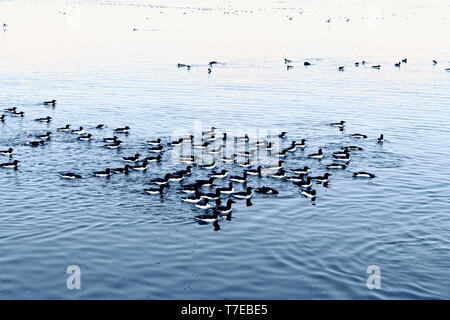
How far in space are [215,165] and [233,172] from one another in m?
2.17

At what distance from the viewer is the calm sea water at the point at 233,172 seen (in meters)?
28.5

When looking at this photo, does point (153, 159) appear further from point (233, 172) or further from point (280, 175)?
point (280, 175)

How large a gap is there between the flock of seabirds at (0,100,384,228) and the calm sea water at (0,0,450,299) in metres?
0.83

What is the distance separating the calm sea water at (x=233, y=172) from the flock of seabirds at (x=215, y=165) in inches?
32.6

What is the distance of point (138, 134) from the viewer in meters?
56.2

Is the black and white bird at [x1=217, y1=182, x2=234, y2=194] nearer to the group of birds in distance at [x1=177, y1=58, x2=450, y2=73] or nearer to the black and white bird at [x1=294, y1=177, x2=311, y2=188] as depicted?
the black and white bird at [x1=294, y1=177, x2=311, y2=188]

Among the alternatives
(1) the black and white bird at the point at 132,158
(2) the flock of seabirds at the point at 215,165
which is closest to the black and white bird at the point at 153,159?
(2) the flock of seabirds at the point at 215,165

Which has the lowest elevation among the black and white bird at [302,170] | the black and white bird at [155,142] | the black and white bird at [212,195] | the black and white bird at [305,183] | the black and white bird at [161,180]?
the black and white bird at [212,195]

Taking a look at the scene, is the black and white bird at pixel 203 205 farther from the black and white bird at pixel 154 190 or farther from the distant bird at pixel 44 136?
the distant bird at pixel 44 136

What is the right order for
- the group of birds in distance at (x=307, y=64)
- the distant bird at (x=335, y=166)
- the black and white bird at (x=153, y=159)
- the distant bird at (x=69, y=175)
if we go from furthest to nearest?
the group of birds in distance at (x=307, y=64) < the distant bird at (x=335, y=166) < the black and white bird at (x=153, y=159) < the distant bird at (x=69, y=175)

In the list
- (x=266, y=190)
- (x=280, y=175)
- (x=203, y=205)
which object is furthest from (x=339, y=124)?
(x=203, y=205)

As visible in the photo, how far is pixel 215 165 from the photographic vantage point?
46719 millimetres

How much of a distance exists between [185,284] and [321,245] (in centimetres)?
856

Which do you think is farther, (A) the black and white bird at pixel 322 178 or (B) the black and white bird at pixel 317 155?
(B) the black and white bird at pixel 317 155
